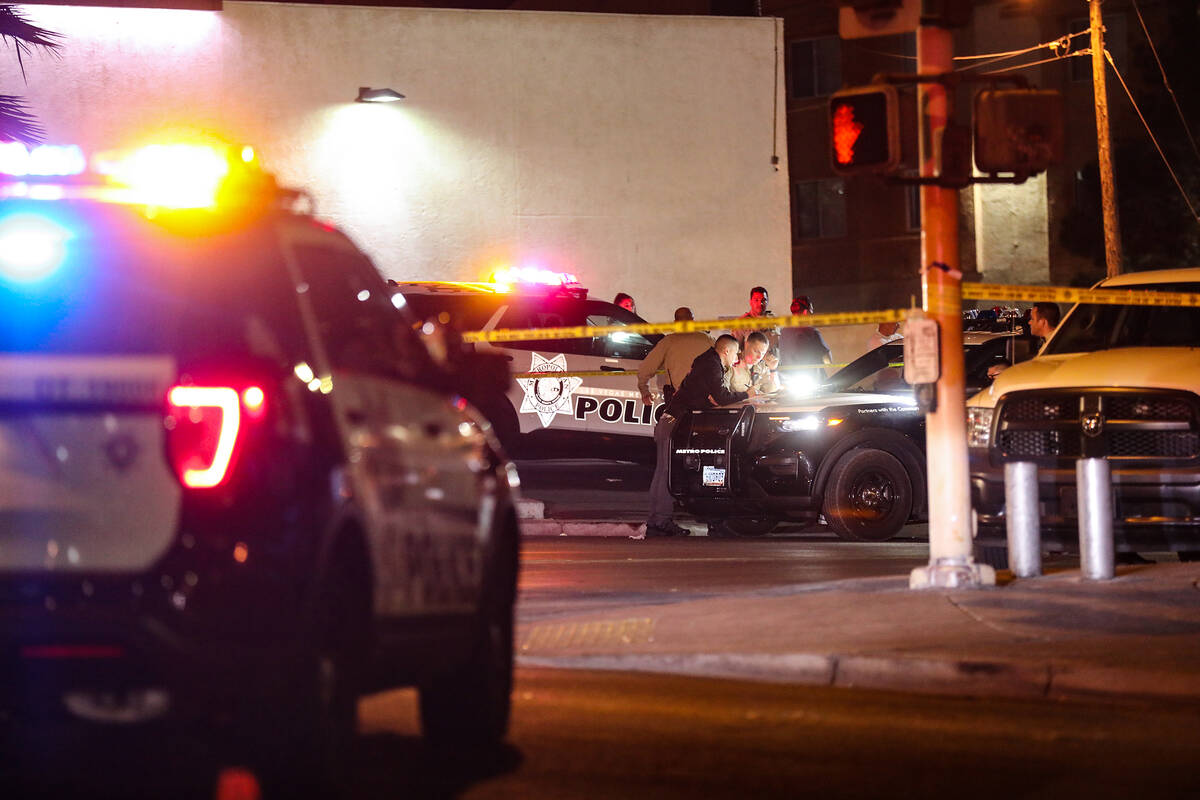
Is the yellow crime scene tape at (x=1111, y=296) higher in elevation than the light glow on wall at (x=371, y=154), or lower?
lower

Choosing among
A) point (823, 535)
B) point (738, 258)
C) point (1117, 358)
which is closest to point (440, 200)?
point (738, 258)

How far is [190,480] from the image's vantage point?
5.09 m

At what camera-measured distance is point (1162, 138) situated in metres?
44.6

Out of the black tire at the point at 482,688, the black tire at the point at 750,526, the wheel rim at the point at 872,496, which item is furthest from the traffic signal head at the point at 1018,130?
the black tire at the point at 750,526

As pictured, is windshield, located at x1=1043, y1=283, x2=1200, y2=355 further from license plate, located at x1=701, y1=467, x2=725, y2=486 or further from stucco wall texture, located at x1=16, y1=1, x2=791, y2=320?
stucco wall texture, located at x1=16, y1=1, x2=791, y2=320

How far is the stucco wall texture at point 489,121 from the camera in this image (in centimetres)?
2623

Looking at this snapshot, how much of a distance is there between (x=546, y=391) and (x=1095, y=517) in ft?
26.7

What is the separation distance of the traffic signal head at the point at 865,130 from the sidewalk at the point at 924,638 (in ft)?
7.58

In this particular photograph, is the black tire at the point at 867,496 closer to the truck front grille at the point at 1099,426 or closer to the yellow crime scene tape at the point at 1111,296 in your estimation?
the yellow crime scene tape at the point at 1111,296

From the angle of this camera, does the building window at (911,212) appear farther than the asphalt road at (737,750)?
Yes

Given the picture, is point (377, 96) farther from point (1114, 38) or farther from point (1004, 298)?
point (1114, 38)

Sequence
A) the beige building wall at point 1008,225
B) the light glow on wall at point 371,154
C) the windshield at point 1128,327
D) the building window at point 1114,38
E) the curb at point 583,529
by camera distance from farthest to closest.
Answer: the beige building wall at point 1008,225
the building window at point 1114,38
the light glow on wall at point 371,154
the curb at point 583,529
the windshield at point 1128,327

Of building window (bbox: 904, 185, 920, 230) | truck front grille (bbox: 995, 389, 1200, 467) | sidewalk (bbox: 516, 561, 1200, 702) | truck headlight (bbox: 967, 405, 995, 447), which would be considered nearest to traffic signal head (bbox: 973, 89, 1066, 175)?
sidewalk (bbox: 516, 561, 1200, 702)

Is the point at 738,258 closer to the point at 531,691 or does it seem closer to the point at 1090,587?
the point at 1090,587
